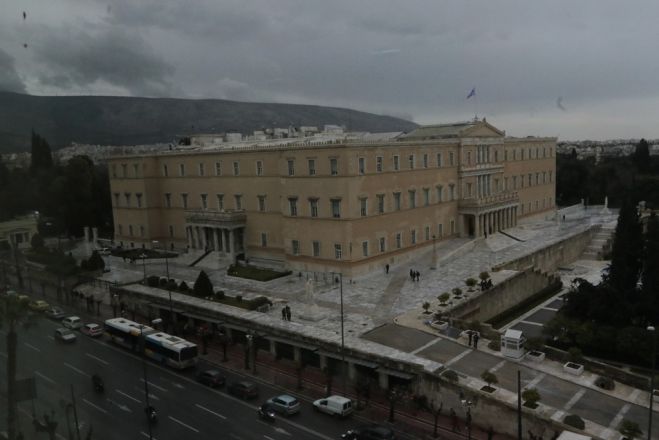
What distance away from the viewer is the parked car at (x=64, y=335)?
44.3ft

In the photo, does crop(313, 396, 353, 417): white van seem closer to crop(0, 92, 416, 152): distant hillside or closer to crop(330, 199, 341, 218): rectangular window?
crop(0, 92, 416, 152): distant hillside

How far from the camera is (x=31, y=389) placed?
11.7 meters

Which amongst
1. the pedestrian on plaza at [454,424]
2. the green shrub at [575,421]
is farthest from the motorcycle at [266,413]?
the green shrub at [575,421]

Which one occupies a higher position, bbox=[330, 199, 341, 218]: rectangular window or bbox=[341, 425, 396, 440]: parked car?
bbox=[330, 199, 341, 218]: rectangular window

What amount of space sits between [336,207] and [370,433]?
2581 centimetres

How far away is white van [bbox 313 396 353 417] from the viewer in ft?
86.3

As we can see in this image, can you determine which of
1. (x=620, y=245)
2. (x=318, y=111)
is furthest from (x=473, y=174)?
(x=318, y=111)

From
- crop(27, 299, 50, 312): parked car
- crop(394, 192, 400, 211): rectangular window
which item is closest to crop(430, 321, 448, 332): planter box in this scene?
crop(394, 192, 400, 211): rectangular window

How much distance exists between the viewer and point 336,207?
4734cm

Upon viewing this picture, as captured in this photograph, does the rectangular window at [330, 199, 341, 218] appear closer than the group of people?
No

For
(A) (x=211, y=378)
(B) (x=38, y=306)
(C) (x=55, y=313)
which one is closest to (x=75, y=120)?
(B) (x=38, y=306)

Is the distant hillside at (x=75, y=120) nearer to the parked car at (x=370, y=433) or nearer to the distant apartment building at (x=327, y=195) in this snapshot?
the distant apartment building at (x=327, y=195)

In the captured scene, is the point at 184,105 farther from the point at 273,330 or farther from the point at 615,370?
the point at 615,370

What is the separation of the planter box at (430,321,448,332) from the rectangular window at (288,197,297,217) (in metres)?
19.9
